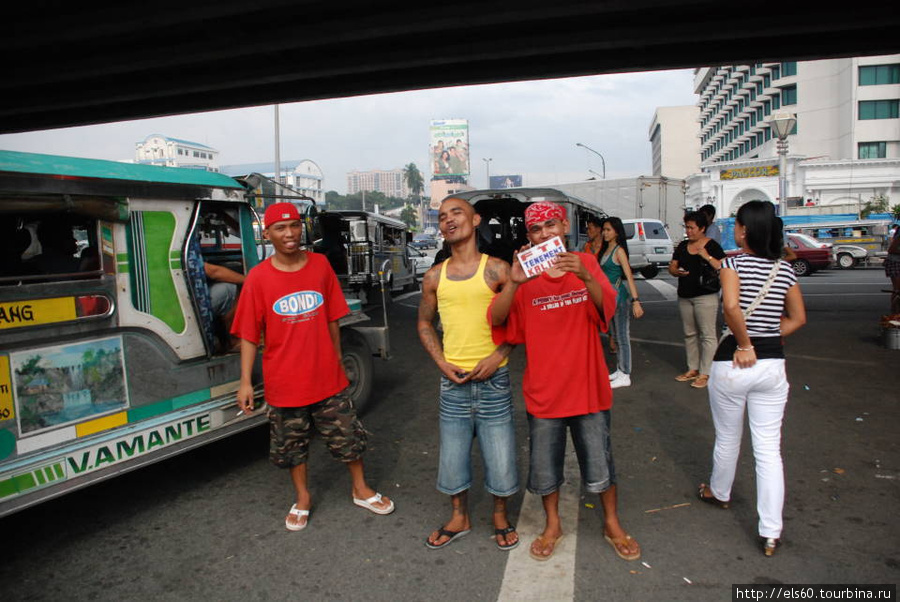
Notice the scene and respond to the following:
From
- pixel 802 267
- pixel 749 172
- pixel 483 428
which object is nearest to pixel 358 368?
pixel 483 428

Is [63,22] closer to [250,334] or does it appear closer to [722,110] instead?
[250,334]

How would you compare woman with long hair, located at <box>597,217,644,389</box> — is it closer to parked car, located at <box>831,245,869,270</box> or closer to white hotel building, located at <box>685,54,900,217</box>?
parked car, located at <box>831,245,869,270</box>

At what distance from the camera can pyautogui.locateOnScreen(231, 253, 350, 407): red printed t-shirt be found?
11.5 ft

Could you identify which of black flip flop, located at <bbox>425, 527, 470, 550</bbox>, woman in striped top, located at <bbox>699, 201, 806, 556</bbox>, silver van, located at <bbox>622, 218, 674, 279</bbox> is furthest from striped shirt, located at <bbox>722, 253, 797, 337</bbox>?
silver van, located at <bbox>622, 218, 674, 279</bbox>

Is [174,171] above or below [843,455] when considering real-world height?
above

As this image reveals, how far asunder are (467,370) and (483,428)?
0.33 meters

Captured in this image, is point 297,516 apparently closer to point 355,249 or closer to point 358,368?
point 358,368

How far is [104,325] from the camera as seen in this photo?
139 inches

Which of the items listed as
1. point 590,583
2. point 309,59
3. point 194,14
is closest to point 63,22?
point 194,14

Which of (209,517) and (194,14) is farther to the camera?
(194,14)

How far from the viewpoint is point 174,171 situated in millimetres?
3998

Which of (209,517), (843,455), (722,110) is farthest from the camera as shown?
(722,110)

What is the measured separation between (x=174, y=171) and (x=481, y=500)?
297cm

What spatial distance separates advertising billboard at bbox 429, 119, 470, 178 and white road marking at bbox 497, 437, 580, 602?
129 metres
